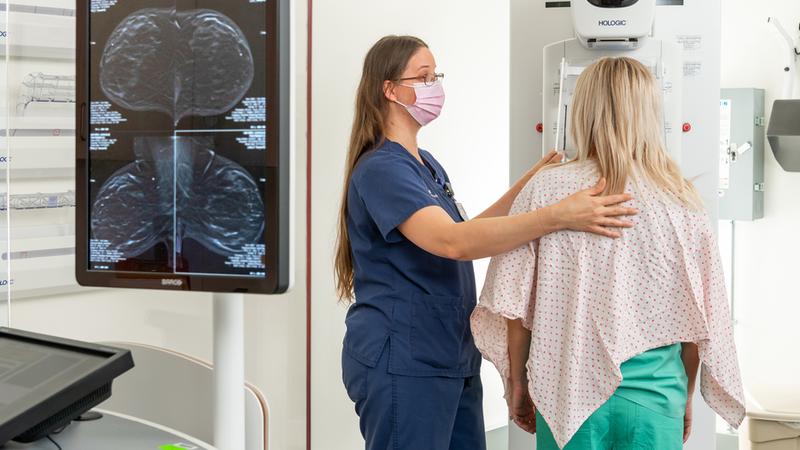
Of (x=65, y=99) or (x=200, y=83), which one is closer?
(x=200, y=83)

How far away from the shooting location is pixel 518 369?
1.76 metres

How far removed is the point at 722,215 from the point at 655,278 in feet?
7.93

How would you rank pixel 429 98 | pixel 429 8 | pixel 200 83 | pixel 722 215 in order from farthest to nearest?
1. pixel 722 215
2. pixel 429 8
3. pixel 429 98
4. pixel 200 83

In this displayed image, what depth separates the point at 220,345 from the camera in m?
1.19

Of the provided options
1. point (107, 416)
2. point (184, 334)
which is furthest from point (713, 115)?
point (107, 416)

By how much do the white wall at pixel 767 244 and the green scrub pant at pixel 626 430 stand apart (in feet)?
8.04

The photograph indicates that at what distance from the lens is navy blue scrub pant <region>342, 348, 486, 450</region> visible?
5.69ft

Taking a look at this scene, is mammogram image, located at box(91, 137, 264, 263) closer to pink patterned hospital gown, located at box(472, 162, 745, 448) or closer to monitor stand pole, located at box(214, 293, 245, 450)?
monitor stand pole, located at box(214, 293, 245, 450)

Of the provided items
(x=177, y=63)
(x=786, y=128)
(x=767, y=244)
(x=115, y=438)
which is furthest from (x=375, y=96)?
(x=767, y=244)

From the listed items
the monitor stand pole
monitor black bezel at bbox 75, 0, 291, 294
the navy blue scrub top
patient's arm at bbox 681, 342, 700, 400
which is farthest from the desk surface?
patient's arm at bbox 681, 342, 700, 400

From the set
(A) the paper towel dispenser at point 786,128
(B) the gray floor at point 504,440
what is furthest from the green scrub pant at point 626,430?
(A) the paper towel dispenser at point 786,128

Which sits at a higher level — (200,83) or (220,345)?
(200,83)

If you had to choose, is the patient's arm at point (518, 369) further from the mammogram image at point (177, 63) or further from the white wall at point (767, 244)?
the white wall at point (767, 244)

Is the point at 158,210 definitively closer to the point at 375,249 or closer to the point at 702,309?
the point at 375,249
